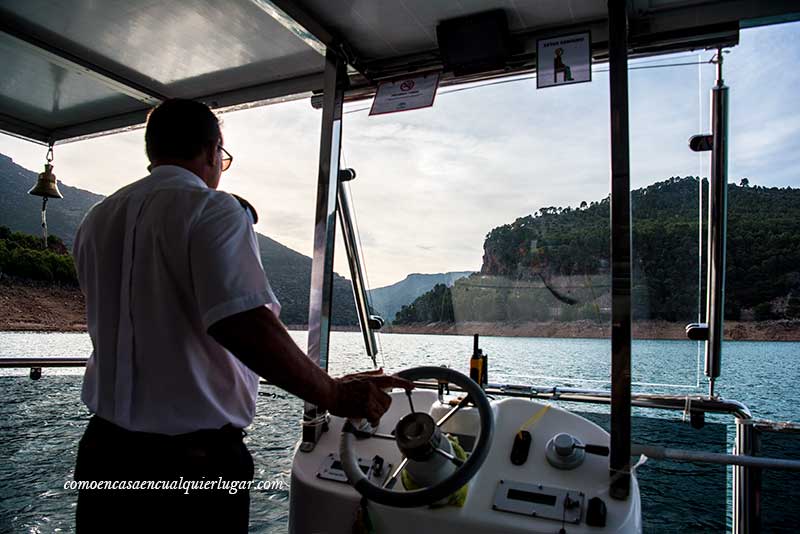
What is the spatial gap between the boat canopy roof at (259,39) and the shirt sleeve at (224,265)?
1.15 m

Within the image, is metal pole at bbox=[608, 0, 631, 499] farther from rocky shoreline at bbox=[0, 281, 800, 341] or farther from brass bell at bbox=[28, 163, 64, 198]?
brass bell at bbox=[28, 163, 64, 198]

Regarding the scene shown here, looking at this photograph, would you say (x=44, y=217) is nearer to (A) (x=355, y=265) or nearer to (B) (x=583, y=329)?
(A) (x=355, y=265)

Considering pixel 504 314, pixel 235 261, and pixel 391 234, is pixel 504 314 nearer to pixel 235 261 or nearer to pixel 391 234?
pixel 391 234

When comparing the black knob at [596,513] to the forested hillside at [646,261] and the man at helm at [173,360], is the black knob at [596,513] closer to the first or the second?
the man at helm at [173,360]

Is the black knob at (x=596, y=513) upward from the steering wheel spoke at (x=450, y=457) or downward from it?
downward

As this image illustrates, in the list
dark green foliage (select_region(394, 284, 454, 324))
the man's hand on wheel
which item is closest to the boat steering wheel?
the man's hand on wheel

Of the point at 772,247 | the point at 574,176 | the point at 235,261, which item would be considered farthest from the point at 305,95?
the point at 772,247

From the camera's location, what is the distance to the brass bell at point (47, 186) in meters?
3.12

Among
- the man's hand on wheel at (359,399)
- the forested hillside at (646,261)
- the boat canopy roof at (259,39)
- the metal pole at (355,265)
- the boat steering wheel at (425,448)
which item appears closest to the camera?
the man's hand on wheel at (359,399)

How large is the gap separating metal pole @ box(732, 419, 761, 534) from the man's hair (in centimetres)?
184

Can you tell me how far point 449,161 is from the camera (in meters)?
2.91

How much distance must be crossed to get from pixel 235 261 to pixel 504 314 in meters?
1.83

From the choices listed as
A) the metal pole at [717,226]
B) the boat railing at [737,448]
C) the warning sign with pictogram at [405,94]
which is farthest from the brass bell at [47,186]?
the metal pole at [717,226]

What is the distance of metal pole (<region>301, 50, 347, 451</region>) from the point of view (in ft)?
7.04
